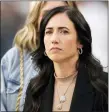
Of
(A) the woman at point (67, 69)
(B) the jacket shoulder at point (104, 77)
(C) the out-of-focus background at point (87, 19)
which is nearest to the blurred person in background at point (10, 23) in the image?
(C) the out-of-focus background at point (87, 19)

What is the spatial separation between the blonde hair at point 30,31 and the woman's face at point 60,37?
124mm

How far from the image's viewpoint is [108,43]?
0.95 meters

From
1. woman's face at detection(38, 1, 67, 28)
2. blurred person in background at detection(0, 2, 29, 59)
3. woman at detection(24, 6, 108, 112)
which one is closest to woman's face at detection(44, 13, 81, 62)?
woman at detection(24, 6, 108, 112)

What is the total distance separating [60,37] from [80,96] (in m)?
0.19

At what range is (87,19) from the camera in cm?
91

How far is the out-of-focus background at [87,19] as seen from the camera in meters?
0.94

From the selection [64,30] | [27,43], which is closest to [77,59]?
[64,30]

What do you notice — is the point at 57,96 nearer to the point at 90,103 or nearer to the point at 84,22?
the point at 90,103

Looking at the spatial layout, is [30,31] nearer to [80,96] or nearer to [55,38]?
[55,38]

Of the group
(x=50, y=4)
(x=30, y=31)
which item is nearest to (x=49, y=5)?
(x=50, y=4)

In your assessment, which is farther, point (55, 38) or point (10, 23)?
point (10, 23)

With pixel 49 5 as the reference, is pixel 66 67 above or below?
below

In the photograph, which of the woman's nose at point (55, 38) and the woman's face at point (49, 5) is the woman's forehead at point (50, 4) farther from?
the woman's nose at point (55, 38)

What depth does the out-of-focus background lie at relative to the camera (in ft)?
3.09
